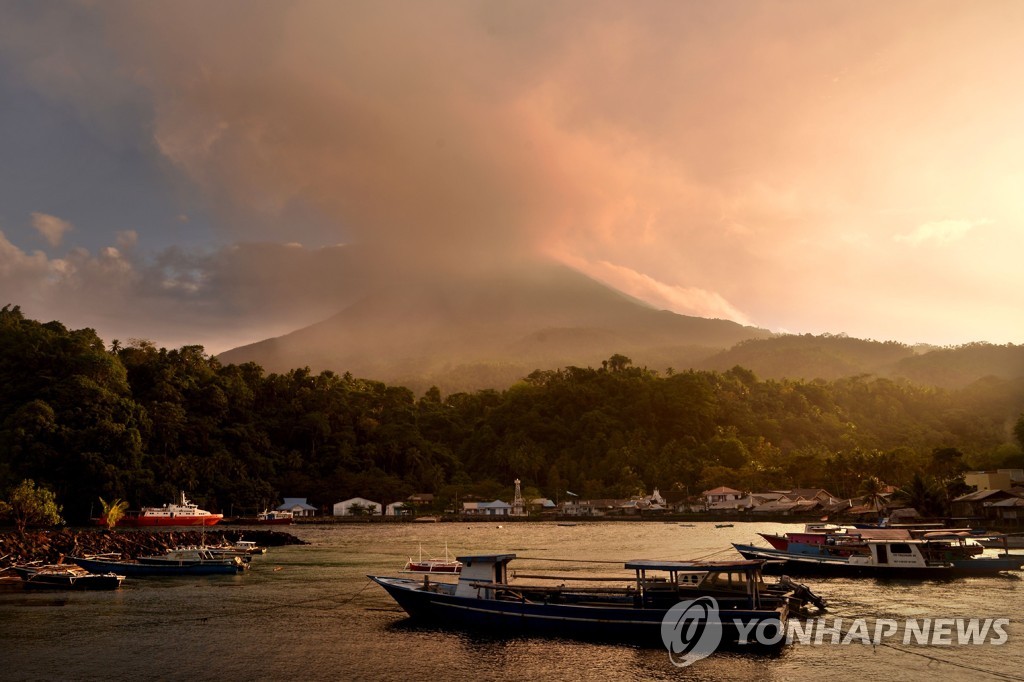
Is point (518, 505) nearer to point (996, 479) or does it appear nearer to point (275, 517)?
point (275, 517)

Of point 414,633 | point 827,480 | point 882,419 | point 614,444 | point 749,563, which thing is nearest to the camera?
point 749,563

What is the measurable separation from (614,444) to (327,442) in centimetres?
5822

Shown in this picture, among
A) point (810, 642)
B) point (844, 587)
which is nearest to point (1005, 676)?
point (810, 642)

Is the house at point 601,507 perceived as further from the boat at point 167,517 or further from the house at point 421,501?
the boat at point 167,517

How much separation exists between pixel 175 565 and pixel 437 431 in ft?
358

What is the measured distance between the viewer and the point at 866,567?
1490 inches

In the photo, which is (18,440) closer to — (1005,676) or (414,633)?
(414,633)

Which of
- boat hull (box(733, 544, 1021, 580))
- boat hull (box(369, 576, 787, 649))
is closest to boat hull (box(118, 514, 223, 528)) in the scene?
boat hull (box(369, 576, 787, 649))

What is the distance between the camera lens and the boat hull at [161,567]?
39.9 m

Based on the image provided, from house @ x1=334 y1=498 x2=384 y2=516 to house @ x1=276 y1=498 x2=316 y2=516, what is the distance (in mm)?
4457

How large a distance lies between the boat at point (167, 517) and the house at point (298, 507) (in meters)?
21.8

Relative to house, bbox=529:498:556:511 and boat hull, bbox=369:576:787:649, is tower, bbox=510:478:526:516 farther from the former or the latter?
boat hull, bbox=369:576:787:649

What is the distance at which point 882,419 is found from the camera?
15388 cm

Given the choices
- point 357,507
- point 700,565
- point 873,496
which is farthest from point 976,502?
point 357,507
